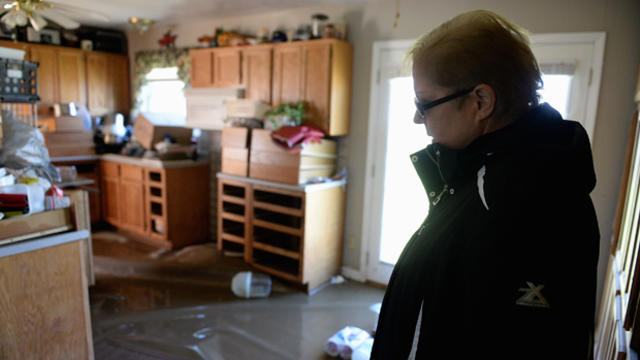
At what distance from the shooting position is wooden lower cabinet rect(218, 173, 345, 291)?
3.46 metres

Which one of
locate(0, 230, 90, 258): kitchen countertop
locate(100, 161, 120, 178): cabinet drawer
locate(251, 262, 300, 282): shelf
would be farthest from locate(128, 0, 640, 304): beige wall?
locate(100, 161, 120, 178): cabinet drawer

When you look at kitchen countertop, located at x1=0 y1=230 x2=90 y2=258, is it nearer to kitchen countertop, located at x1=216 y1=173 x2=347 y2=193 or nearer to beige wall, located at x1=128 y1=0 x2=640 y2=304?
kitchen countertop, located at x1=216 y1=173 x2=347 y2=193

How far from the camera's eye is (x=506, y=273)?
0.67 metres

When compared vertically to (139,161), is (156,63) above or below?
above

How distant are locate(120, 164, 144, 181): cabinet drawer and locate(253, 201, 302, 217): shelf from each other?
66.9 inches

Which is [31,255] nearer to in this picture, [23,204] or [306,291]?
[23,204]

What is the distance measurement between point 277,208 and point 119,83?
342 centimetres

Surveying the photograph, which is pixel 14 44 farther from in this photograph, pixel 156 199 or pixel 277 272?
pixel 277 272

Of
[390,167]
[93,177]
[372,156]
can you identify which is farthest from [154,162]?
[390,167]

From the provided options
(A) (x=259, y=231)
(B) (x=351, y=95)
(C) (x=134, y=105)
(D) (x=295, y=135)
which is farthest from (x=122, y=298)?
(C) (x=134, y=105)

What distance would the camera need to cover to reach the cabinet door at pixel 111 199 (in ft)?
16.2

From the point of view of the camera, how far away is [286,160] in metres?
3.44

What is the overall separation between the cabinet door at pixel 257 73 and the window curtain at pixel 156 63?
4.26 ft

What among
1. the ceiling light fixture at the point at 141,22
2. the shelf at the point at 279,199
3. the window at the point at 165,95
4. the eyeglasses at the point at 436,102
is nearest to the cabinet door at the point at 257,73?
the shelf at the point at 279,199
